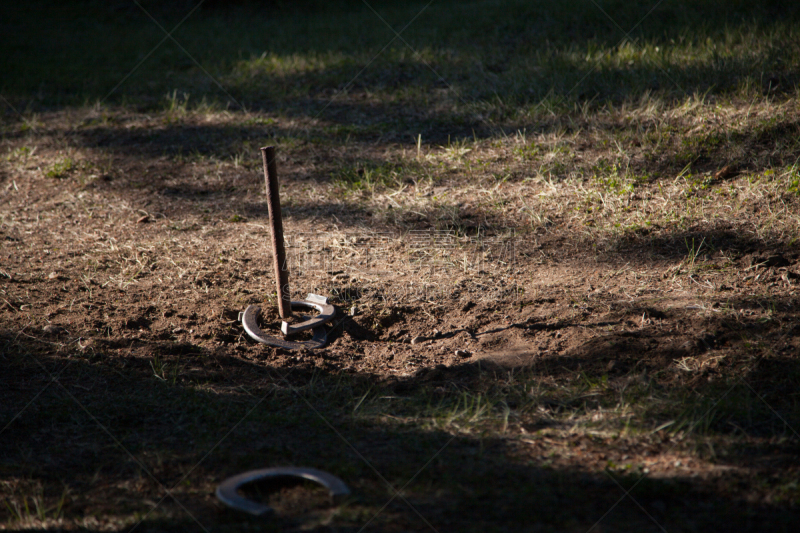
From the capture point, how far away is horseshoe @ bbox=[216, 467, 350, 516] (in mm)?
1716

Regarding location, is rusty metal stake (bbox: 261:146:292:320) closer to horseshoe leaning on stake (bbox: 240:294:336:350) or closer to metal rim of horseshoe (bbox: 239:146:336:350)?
metal rim of horseshoe (bbox: 239:146:336:350)

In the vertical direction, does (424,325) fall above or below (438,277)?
below

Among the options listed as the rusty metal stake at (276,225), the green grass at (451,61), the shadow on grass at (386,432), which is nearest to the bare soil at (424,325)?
the shadow on grass at (386,432)

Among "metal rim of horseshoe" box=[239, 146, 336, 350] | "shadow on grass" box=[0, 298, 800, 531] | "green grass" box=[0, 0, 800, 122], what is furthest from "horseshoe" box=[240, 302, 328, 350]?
"green grass" box=[0, 0, 800, 122]

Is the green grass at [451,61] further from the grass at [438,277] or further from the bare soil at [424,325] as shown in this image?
the bare soil at [424,325]

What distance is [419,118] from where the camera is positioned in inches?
208

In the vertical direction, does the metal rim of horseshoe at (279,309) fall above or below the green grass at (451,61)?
below

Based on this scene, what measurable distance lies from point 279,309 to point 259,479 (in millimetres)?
1265

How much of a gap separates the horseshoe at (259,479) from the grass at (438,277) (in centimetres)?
6

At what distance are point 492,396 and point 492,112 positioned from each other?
10.8ft

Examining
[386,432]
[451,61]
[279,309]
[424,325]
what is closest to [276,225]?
[279,309]

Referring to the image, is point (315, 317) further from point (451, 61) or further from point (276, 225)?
point (451, 61)

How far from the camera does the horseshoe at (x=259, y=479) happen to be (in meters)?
1.72

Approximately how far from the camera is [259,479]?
6.09ft
